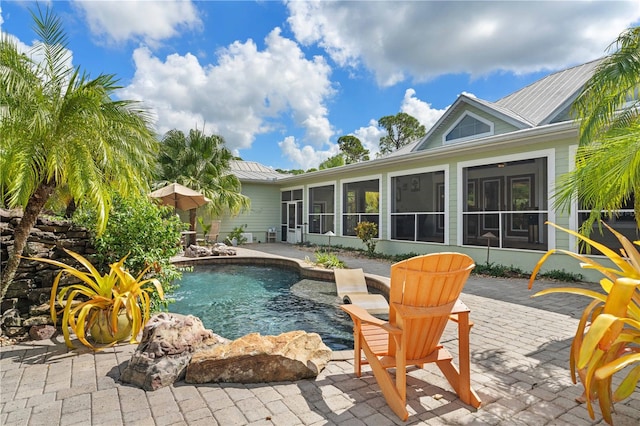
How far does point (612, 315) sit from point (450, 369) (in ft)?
3.97

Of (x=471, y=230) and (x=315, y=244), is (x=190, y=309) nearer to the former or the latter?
(x=471, y=230)

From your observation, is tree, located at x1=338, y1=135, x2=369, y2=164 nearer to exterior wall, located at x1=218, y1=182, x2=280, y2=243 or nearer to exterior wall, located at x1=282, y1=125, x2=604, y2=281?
exterior wall, located at x1=218, y1=182, x2=280, y2=243

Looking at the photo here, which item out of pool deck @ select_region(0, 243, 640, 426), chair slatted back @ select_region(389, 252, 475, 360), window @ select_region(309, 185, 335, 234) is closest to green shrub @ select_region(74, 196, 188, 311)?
pool deck @ select_region(0, 243, 640, 426)

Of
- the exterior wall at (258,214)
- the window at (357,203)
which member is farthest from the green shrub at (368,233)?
the exterior wall at (258,214)

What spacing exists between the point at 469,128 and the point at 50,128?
11.5 metres

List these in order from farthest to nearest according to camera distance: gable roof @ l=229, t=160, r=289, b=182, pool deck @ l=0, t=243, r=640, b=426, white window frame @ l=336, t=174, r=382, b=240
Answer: gable roof @ l=229, t=160, r=289, b=182
white window frame @ l=336, t=174, r=382, b=240
pool deck @ l=0, t=243, r=640, b=426

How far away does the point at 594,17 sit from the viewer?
18.7ft

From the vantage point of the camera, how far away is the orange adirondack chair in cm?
223

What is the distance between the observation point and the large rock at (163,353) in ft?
8.44

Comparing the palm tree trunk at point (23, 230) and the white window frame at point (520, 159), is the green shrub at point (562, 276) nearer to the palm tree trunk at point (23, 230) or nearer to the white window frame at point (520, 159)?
the white window frame at point (520, 159)

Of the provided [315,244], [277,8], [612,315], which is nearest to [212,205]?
[315,244]

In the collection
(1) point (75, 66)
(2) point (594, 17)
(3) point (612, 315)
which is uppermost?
(2) point (594, 17)

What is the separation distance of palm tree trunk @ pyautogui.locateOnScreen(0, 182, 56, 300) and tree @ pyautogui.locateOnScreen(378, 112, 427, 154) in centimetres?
3500

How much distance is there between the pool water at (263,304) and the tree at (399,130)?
98.6 ft
